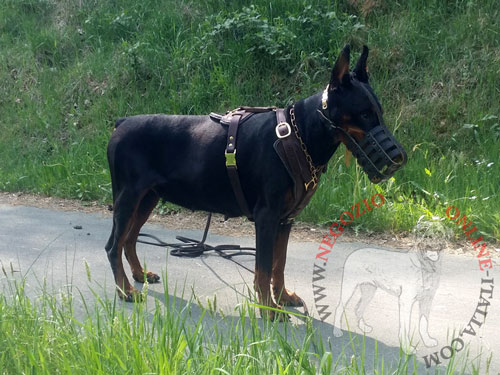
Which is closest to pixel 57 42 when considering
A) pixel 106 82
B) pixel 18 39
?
pixel 18 39

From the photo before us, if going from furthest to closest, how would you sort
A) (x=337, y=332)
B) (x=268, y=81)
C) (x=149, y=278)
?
(x=268, y=81) → (x=149, y=278) → (x=337, y=332)

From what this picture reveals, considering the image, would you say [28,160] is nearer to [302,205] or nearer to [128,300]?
[128,300]

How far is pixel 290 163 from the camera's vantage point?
4430mm

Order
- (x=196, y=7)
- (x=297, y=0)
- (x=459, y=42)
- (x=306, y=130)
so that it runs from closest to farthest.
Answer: (x=306, y=130)
(x=459, y=42)
(x=297, y=0)
(x=196, y=7)

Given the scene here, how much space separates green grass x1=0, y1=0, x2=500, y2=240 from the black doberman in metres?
2.34

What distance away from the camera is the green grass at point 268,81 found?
7438mm

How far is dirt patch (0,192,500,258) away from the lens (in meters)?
6.38

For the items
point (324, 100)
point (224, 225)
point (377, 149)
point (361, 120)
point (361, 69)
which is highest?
point (361, 69)

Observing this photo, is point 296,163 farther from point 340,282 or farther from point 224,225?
point 224,225

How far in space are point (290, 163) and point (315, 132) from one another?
0.87 ft

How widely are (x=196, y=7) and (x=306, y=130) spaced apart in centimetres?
774

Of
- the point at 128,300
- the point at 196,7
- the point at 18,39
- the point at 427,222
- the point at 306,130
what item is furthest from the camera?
the point at 18,39

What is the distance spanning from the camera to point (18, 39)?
12828mm

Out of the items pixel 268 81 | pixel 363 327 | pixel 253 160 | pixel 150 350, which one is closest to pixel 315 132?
pixel 253 160
